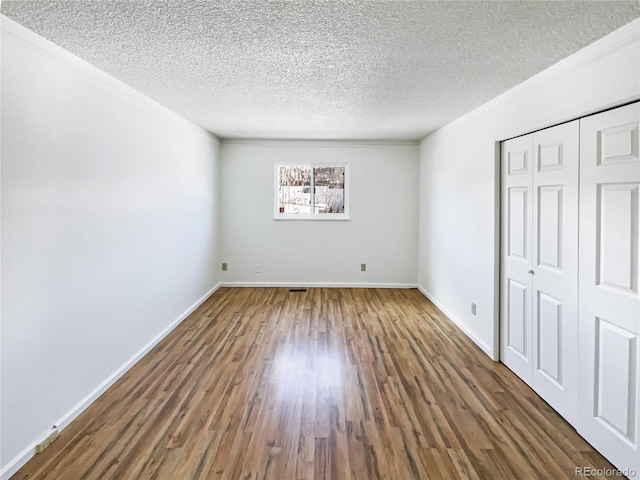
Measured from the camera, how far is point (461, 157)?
4098 mm

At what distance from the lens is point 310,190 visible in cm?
609

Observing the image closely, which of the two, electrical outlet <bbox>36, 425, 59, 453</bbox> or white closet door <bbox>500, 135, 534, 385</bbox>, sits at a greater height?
white closet door <bbox>500, 135, 534, 385</bbox>

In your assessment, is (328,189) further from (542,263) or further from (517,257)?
(542,263)

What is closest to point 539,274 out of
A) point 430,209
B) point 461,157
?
point 461,157

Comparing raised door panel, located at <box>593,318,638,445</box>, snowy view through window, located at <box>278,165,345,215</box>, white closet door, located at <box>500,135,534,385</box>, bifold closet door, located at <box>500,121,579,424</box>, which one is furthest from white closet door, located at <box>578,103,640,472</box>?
snowy view through window, located at <box>278,165,345,215</box>

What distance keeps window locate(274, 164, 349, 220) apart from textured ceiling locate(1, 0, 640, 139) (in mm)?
2540

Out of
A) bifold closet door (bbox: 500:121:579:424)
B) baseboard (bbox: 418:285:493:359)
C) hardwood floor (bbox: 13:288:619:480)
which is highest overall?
bifold closet door (bbox: 500:121:579:424)

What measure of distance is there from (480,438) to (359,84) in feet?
8.72

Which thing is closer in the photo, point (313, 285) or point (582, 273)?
point (582, 273)

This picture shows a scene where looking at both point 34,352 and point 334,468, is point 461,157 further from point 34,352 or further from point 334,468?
point 34,352

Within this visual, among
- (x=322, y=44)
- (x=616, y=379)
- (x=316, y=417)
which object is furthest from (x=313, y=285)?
(x=616, y=379)

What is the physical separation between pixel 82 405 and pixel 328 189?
4.51m

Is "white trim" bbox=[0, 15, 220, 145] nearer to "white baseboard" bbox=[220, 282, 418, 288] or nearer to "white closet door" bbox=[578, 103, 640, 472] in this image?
"white baseboard" bbox=[220, 282, 418, 288]

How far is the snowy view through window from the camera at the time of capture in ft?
19.9
